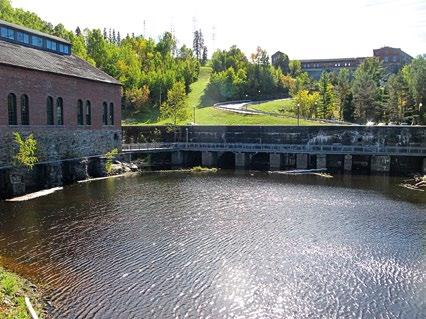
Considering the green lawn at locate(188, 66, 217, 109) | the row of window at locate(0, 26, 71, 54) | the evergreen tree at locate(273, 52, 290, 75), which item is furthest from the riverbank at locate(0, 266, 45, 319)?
the evergreen tree at locate(273, 52, 290, 75)

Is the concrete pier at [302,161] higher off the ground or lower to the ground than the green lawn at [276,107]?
lower

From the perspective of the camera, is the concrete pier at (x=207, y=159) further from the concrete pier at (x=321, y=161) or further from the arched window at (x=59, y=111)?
the arched window at (x=59, y=111)

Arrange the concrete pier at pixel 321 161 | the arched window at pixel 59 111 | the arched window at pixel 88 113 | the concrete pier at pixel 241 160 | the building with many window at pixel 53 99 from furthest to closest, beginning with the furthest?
the concrete pier at pixel 241 160 < the concrete pier at pixel 321 161 < the arched window at pixel 88 113 < the arched window at pixel 59 111 < the building with many window at pixel 53 99

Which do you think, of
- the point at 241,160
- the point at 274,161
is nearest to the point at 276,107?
the point at 241,160

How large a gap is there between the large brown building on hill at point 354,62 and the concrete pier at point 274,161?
9980 centimetres

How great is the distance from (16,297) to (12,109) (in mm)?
26135

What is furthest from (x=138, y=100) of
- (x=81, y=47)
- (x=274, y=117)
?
(x=274, y=117)

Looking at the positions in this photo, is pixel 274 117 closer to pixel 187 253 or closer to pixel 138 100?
pixel 138 100

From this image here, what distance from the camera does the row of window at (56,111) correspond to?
37.4 meters

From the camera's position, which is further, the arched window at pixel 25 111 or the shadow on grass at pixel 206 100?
the shadow on grass at pixel 206 100

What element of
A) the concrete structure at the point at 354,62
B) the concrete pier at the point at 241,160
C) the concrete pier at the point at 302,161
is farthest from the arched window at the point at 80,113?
the concrete structure at the point at 354,62

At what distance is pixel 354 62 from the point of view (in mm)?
160875

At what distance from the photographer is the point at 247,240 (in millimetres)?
24172

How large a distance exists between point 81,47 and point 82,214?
217ft
